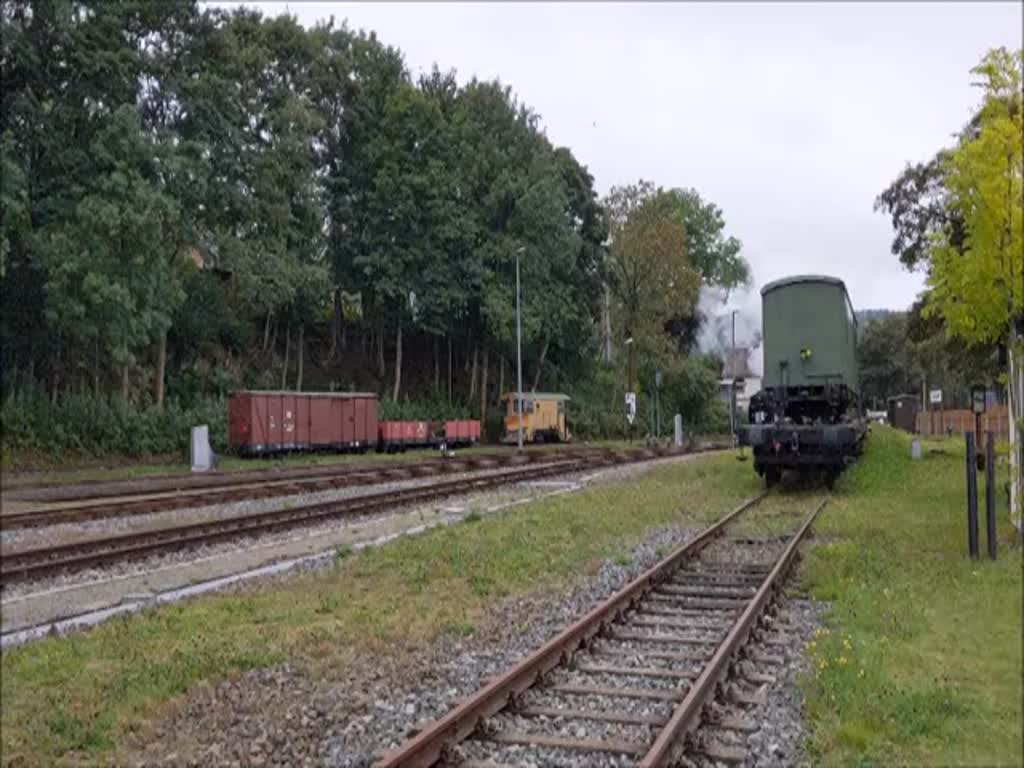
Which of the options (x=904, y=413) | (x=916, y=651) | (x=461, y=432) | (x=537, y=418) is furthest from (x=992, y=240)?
(x=904, y=413)

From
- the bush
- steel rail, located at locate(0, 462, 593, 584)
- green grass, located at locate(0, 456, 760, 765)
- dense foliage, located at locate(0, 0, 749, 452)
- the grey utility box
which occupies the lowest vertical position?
green grass, located at locate(0, 456, 760, 765)

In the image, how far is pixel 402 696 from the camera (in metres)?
6.75

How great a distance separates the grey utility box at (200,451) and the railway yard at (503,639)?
11.3 meters

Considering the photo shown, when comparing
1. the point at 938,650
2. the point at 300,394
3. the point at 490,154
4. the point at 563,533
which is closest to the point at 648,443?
the point at 490,154

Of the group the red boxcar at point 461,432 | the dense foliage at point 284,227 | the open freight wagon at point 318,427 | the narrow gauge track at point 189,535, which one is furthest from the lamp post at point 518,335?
the narrow gauge track at point 189,535

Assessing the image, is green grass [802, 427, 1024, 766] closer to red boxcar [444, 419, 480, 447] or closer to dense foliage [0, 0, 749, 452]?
dense foliage [0, 0, 749, 452]

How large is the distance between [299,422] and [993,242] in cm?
2840

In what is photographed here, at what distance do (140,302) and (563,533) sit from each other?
20.2 m

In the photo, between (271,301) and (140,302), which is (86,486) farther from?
(271,301)

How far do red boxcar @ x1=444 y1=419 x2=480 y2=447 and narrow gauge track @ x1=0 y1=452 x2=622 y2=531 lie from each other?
12.5m

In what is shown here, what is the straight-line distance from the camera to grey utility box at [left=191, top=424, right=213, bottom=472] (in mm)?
27922

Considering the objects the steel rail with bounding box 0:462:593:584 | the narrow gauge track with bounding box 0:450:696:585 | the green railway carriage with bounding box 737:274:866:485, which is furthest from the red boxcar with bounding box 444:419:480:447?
the green railway carriage with bounding box 737:274:866:485

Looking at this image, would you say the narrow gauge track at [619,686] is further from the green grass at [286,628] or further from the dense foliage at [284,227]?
the dense foliage at [284,227]

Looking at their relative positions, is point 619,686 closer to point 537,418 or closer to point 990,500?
point 990,500
